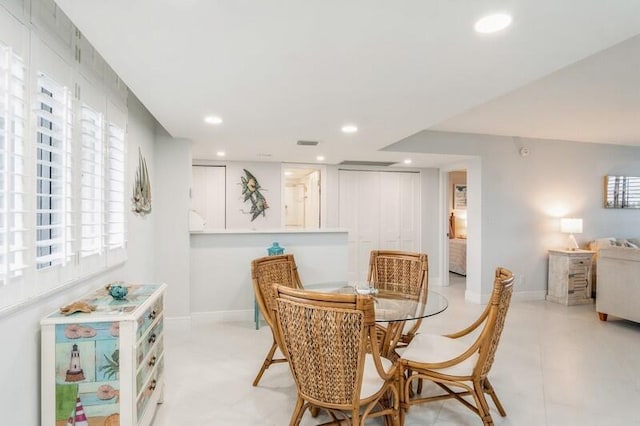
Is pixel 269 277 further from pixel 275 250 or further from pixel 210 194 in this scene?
pixel 210 194

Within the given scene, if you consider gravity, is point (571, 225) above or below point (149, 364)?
above

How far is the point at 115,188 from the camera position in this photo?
8.80ft

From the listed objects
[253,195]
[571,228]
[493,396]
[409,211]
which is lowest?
[493,396]

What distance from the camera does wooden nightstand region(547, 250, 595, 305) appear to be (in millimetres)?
5047

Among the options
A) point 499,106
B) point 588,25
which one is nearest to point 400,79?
point 588,25

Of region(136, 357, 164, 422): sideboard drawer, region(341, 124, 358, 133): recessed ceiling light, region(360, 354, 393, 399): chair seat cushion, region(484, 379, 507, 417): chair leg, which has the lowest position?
region(484, 379, 507, 417): chair leg

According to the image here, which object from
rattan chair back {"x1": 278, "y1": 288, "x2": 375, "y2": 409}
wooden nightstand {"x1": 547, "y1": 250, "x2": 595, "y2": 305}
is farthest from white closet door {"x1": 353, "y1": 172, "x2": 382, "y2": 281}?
rattan chair back {"x1": 278, "y1": 288, "x2": 375, "y2": 409}

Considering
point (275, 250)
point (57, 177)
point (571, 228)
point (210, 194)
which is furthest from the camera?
point (210, 194)

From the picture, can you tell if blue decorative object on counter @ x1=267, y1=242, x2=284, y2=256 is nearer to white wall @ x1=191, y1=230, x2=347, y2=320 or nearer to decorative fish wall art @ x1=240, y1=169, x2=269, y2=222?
white wall @ x1=191, y1=230, x2=347, y2=320

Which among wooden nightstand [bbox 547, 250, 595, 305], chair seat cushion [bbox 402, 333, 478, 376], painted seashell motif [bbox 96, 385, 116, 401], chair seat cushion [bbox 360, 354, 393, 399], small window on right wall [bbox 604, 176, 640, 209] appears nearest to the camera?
painted seashell motif [bbox 96, 385, 116, 401]

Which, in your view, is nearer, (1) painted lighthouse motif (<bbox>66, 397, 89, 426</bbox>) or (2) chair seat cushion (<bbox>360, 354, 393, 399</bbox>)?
(1) painted lighthouse motif (<bbox>66, 397, 89, 426</bbox>)

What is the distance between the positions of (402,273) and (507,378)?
113 centimetres

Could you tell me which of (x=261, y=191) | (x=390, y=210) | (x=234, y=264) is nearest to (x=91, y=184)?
(x=234, y=264)

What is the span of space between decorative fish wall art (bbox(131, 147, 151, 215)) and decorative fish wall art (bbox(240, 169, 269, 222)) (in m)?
2.43
